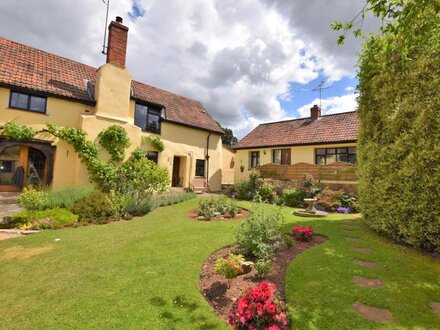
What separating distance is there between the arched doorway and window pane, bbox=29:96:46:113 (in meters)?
1.91

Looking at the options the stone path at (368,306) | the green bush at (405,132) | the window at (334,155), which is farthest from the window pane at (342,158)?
the stone path at (368,306)

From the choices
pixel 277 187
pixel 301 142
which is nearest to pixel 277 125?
pixel 301 142

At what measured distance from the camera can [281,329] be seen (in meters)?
3.38

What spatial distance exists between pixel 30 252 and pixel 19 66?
39.0 ft

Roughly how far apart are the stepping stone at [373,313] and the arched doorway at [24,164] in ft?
48.0

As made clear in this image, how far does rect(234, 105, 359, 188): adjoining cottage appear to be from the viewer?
60.0 ft

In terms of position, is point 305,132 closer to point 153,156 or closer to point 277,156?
point 277,156

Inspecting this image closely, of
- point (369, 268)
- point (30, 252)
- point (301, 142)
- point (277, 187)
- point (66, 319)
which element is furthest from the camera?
point (301, 142)

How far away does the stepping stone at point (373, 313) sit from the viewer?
3.42m

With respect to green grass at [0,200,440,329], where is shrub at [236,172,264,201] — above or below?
above

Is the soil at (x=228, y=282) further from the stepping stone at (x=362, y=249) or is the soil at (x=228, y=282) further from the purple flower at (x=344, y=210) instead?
the purple flower at (x=344, y=210)

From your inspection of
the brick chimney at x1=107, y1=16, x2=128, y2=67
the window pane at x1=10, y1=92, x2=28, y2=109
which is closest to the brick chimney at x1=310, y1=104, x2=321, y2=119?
the brick chimney at x1=107, y1=16, x2=128, y2=67

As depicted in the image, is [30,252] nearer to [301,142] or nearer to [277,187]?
[277,187]

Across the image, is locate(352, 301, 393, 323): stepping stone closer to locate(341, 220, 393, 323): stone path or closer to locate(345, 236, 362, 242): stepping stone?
locate(341, 220, 393, 323): stone path
